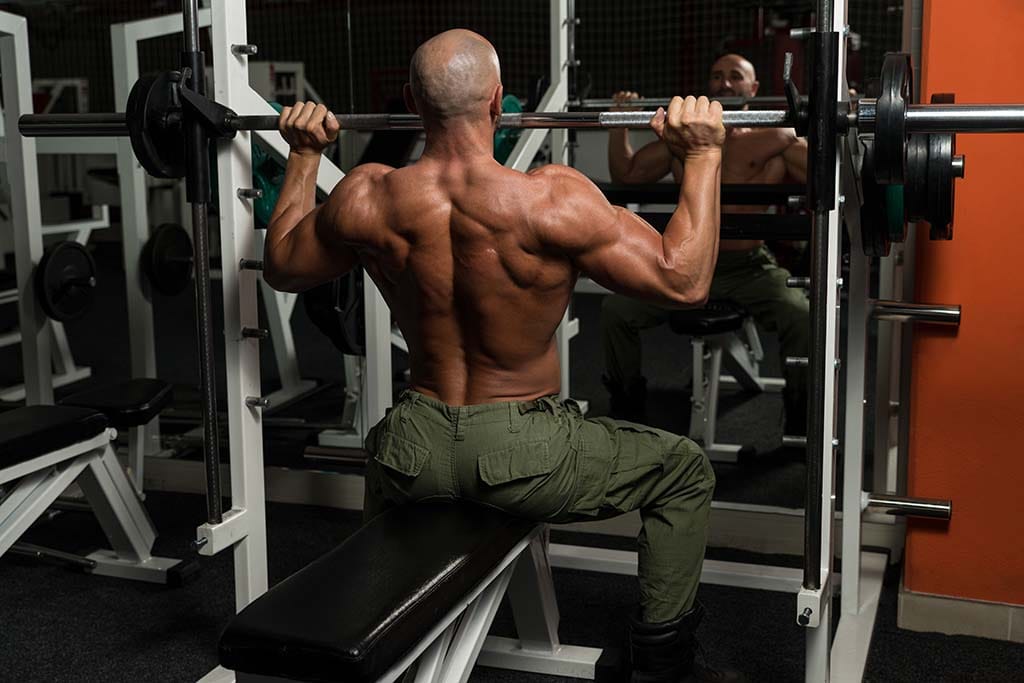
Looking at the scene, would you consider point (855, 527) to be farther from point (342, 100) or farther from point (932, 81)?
point (342, 100)

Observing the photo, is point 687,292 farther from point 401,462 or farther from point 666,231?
point 401,462

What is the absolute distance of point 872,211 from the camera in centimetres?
202

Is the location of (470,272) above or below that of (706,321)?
above

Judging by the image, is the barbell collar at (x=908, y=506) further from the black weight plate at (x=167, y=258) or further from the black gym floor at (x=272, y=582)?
the black weight plate at (x=167, y=258)

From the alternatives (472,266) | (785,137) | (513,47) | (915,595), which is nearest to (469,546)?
(472,266)

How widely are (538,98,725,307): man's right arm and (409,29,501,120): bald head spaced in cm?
17

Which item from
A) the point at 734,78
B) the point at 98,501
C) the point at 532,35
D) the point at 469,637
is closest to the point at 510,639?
the point at 469,637

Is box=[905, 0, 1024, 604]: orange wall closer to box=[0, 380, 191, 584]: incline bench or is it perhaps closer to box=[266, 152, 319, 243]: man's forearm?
box=[266, 152, 319, 243]: man's forearm

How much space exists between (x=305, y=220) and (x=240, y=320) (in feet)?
1.02

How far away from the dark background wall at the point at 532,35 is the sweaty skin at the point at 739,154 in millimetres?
3515

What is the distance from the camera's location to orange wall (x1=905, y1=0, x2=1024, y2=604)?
2293mm

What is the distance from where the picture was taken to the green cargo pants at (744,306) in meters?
3.89

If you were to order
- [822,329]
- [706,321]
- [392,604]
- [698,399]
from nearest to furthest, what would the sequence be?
[392,604]
[822,329]
[706,321]
[698,399]

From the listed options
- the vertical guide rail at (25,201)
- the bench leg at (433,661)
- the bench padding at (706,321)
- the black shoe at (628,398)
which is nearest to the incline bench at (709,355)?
the bench padding at (706,321)
